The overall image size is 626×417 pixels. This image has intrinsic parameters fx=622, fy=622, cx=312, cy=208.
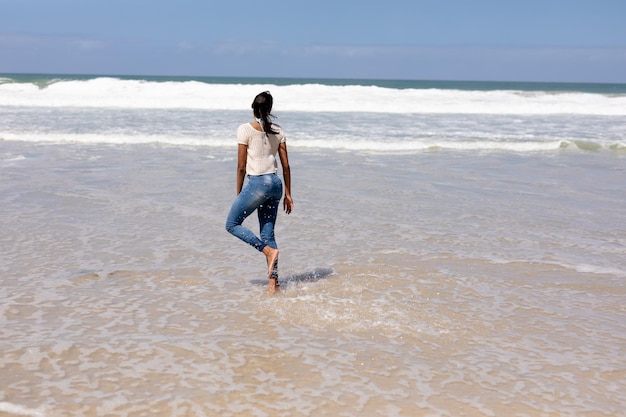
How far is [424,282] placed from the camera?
5.96m

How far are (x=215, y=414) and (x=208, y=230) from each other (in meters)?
4.52

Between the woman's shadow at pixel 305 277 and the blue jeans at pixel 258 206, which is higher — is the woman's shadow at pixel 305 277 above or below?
below

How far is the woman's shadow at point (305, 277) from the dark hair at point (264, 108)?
1509mm

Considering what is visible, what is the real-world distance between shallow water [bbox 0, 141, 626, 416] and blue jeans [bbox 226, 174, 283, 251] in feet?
1.71

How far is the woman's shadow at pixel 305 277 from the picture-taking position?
19.5 ft

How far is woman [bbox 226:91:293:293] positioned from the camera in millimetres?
5301

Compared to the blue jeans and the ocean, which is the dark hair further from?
the ocean

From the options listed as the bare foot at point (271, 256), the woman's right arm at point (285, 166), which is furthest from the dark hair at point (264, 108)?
the bare foot at point (271, 256)

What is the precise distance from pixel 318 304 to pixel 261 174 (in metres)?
1.22

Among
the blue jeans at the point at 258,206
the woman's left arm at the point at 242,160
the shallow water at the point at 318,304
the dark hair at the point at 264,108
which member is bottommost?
the shallow water at the point at 318,304

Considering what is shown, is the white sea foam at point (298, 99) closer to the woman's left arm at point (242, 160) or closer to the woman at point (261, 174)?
the woman at point (261, 174)

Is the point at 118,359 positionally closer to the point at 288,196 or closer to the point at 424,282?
the point at 288,196

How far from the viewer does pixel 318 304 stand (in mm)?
5301

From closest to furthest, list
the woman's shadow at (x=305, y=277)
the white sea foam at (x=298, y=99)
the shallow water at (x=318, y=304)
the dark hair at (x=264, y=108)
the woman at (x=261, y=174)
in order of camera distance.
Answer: the shallow water at (x=318, y=304), the dark hair at (x=264, y=108), the woman at (x=261, y=174), the woman's shadow at (x=305, y=277), the white sea foam at (x=298, y=99)
